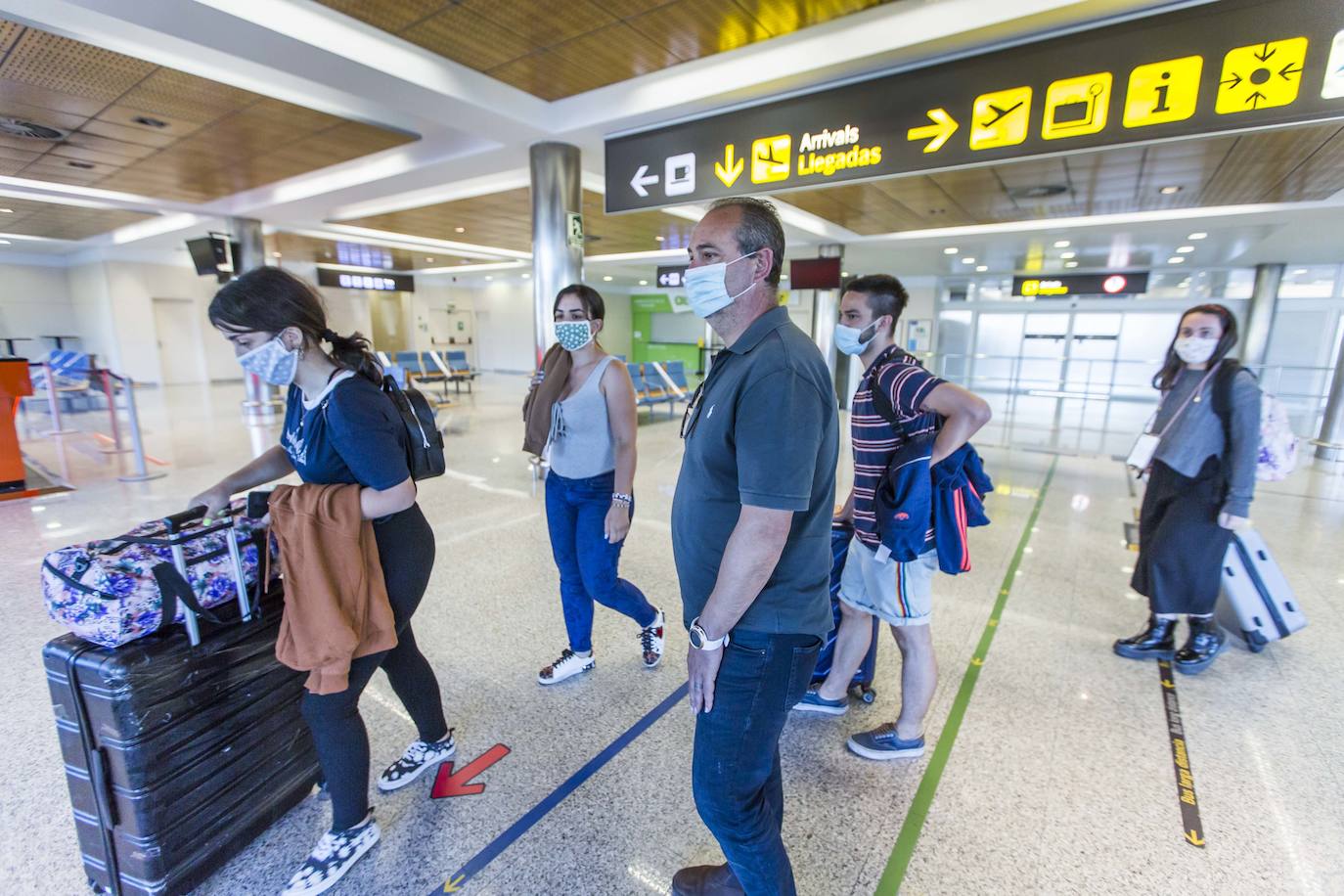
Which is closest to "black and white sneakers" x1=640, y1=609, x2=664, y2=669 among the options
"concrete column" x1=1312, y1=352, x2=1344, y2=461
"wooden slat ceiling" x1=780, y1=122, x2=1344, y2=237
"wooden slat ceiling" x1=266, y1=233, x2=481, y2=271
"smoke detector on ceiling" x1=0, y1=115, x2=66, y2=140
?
"wooden slat ceiling" x1=780, y1=122, x2=1344, y2=237

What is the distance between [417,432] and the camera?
153 centimetres

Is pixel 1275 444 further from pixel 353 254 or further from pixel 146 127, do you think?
pixel 353 254

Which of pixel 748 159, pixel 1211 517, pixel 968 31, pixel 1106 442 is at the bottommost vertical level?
pixel 1106 442

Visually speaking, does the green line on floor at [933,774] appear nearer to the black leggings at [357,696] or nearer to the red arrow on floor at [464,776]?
the red arrow on floor at [464,776]

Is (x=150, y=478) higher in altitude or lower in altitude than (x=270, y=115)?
lower

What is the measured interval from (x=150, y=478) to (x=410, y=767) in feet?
19.1

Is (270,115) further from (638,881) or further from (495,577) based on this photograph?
(638,881)

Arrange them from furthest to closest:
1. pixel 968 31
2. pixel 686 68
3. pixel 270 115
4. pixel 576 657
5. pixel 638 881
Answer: pixel 270 115
pixel 686 68
pixel 968 31
pixel 576 657
pixel 638 881

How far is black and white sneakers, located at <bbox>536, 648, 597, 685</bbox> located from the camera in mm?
2516

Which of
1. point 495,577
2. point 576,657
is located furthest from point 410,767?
point 495,577

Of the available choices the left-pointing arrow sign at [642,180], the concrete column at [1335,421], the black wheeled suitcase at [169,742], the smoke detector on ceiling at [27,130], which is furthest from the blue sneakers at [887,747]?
the concrete column at [1335,421]

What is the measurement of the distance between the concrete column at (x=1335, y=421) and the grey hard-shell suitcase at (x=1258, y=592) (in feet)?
25.8

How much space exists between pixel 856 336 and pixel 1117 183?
221 inches

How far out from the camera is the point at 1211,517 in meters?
2.61
